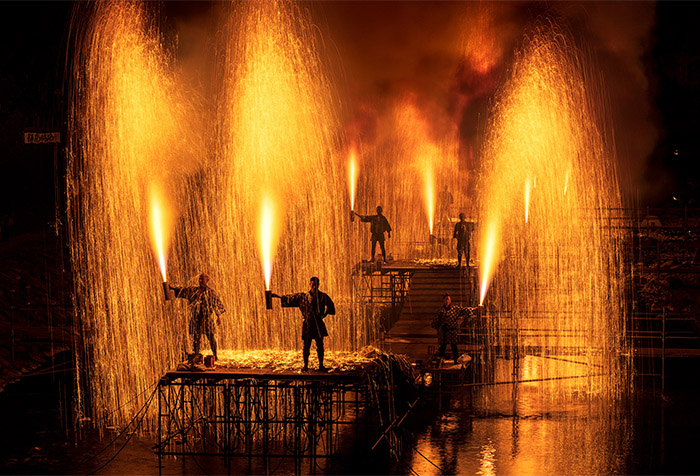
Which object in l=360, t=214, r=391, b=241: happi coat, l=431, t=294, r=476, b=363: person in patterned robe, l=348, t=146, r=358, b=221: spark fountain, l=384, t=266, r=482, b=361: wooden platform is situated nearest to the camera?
l=431, t=294, r=476, b=363: person in patterned robe

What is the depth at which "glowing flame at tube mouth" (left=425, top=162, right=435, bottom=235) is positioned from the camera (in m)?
41.0

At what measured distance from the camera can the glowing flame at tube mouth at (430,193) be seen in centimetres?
4103

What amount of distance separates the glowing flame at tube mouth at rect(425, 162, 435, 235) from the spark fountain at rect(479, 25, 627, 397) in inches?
101

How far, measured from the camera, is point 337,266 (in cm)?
3077

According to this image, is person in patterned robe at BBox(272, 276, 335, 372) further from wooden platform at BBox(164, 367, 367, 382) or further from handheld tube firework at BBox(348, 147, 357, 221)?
handheld tube firework at BBox(348, 147, 357, 221)

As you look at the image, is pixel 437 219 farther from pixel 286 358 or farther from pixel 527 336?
pixel 286 358

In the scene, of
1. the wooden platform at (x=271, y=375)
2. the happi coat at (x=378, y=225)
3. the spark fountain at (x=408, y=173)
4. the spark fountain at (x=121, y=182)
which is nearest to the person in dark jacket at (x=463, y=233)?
the happi coat at (x=378, y=225)

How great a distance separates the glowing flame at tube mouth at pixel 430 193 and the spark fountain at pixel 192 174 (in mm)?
11114

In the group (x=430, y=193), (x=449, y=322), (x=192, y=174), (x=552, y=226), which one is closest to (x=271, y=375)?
(x=449, y=322)

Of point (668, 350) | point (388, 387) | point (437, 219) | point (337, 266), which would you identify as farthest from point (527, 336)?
point (437, 219)

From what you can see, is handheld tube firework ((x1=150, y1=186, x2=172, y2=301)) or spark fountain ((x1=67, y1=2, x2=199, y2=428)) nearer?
spark fountain ((x1=67, y1=2, x2=199, y2=428))

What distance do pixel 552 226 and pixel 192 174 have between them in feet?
50.5

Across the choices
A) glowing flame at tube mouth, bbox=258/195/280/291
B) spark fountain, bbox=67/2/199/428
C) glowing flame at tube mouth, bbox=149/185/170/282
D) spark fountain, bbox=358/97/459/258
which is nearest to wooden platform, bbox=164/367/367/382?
spark fountain, bbox=67/2/199/428

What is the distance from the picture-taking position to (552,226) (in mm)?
35250
